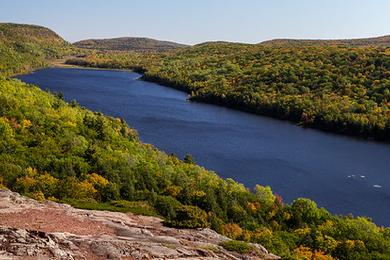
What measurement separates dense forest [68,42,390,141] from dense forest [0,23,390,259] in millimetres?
61811

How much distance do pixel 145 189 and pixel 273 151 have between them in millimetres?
49866

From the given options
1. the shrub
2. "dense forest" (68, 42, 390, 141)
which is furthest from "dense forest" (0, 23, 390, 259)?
"dense forest" (68, 42, 390, 141)

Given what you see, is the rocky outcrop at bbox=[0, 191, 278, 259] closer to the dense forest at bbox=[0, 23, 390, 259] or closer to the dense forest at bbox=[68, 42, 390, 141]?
the dense forest at bbox=[0, 23, 390, 259]

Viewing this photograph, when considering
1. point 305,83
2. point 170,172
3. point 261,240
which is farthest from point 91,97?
point 261,240

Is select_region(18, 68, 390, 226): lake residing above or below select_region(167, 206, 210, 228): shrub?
below

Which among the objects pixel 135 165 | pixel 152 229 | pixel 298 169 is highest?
pixel 152 229

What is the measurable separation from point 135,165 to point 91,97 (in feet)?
333

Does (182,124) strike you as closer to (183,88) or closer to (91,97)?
(91,97)

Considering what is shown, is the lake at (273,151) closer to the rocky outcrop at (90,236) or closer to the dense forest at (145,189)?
the dense forest at (145,189)

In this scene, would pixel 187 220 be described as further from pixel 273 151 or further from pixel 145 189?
pixel 273 151

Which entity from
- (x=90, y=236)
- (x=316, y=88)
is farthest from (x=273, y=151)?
(x=90, y=236)

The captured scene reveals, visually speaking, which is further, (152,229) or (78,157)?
(78,157)

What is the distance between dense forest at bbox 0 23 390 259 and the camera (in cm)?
4147

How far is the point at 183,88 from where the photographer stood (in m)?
190
